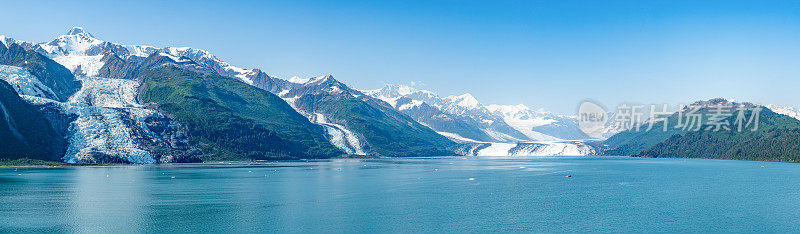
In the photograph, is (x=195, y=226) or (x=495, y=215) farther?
(x=495, y=215)

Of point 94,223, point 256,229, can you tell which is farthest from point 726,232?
point 94,223

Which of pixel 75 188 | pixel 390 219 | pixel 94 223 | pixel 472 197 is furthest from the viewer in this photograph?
pixel 75 188

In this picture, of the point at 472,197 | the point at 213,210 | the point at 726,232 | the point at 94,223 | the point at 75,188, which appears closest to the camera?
the point at 726,232

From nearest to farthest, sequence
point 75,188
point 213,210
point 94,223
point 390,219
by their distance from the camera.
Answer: point 94,223, point 390,219, point 213,210, point 75,188

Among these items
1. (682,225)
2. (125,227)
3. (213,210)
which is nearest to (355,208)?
(213,210)

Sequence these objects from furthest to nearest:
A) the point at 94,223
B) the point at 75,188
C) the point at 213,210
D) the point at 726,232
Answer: the point at 75,188 < the point at 213,210 < the point at 94,223 < the point at 726,232

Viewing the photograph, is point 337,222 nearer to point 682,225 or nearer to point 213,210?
point 213,210

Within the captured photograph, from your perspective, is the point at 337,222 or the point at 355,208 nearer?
the point at 337,222

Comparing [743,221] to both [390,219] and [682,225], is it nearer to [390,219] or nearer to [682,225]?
[682,225]
